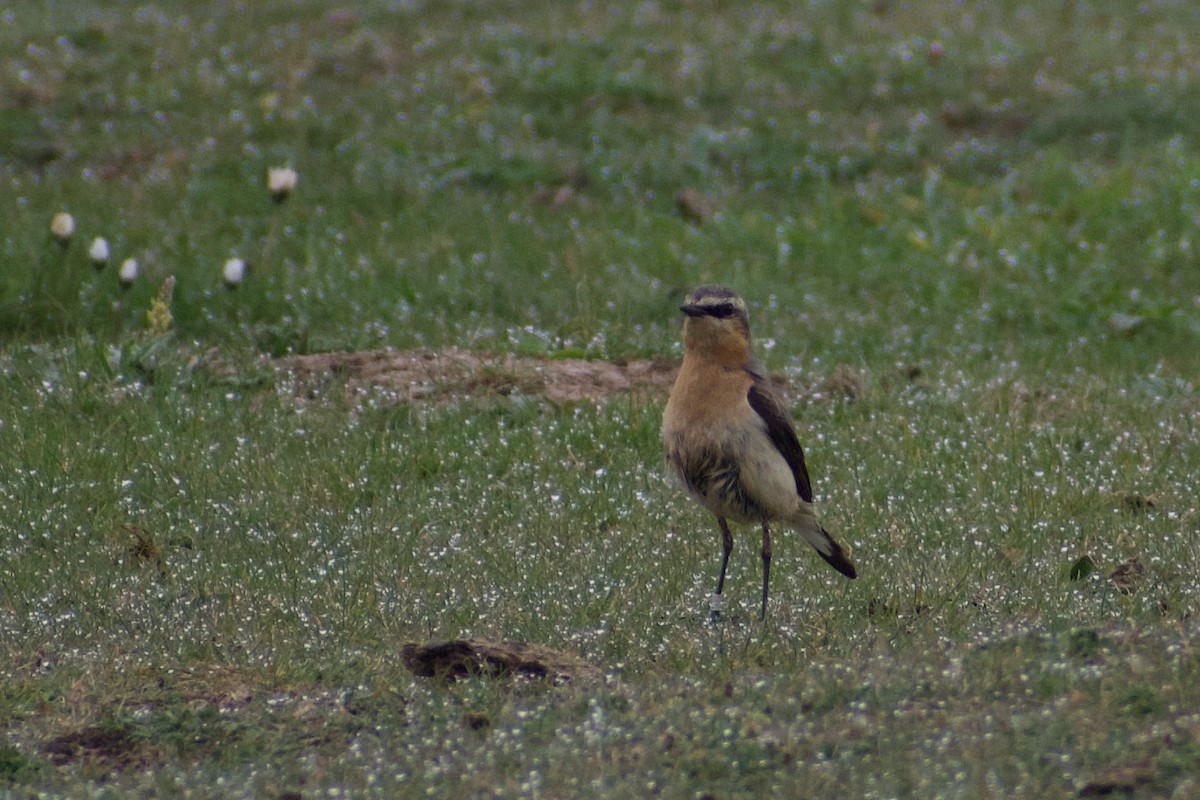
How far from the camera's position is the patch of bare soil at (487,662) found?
5.64 metres

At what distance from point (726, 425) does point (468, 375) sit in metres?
3.79

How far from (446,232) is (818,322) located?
3.26 m

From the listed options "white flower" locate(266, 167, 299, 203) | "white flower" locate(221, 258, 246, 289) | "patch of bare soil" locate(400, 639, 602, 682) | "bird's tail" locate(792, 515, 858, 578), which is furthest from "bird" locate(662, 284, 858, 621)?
"white flower" locate(266, 167, 299, 203)

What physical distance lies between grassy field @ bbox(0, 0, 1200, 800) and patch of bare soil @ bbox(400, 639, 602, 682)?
0.27 feet

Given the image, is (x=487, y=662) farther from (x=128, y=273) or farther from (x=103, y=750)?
(x=128, y=273)

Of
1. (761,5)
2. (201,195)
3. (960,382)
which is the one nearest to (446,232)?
(201,195)

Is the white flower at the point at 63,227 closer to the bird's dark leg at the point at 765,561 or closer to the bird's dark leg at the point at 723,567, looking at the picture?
the bird's dark leg at the point at 723,567

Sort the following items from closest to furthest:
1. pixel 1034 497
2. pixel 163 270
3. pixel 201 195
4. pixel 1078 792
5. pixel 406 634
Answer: pixel 1078 792
pixel 406 634
pixel 1034 497
pixel 163 270
pixel 201 195

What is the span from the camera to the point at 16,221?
13125mm

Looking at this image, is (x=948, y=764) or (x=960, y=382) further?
(x=960, y=382)

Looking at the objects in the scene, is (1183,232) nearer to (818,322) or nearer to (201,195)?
(818,322)

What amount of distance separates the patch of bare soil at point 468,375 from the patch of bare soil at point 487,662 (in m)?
4.27

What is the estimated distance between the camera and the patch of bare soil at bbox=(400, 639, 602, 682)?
18.5ft

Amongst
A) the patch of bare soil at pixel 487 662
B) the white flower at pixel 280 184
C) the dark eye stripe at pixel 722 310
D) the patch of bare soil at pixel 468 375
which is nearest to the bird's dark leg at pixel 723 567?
the dark eye stripe at pixel 722 310
